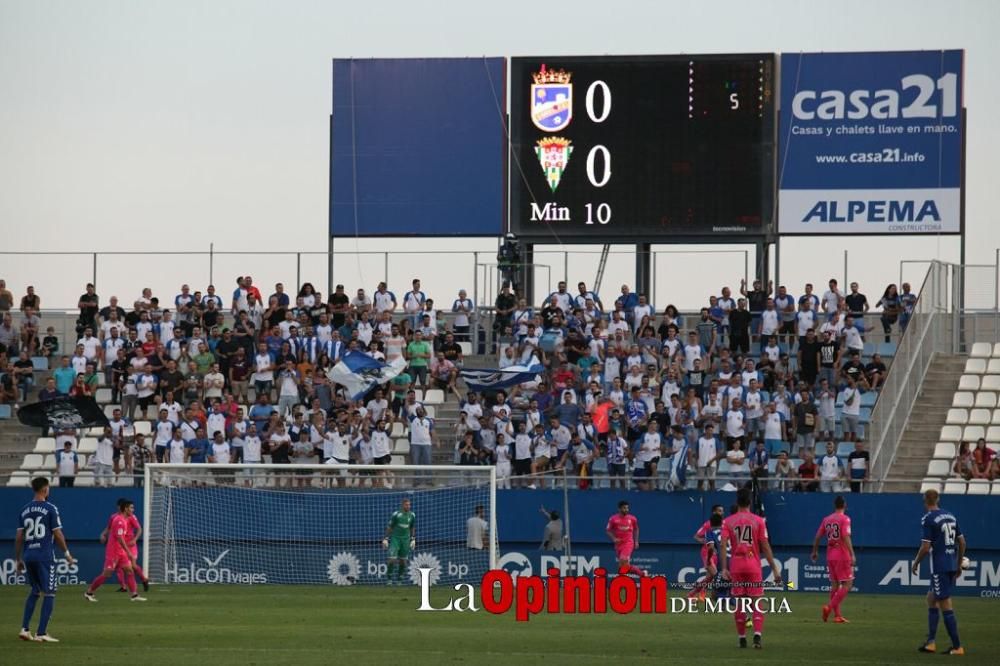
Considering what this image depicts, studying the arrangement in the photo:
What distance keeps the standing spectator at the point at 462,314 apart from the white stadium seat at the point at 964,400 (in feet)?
35.5

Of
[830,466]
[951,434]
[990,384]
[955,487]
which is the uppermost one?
[990,384]

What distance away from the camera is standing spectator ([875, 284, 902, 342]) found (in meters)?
34.6

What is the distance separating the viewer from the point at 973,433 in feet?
104

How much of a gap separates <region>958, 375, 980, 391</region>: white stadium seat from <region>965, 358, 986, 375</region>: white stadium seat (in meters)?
0.21

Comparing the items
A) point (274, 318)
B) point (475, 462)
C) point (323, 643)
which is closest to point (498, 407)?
point (475, 462)

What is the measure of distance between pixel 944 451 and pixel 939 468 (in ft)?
2.09

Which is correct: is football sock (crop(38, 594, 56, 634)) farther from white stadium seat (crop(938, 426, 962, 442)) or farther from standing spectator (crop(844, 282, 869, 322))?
standing spectator (crop(844, 282, 869, 322))

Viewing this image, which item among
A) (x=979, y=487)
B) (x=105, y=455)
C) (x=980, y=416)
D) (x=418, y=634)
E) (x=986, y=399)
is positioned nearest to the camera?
(x=418, y=634)

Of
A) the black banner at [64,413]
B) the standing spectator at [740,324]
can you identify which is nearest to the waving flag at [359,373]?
the black banner at [64,413]

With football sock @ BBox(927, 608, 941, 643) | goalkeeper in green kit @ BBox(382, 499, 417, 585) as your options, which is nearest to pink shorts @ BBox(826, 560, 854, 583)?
football sock @ BBox(927, 608, 941, 643)

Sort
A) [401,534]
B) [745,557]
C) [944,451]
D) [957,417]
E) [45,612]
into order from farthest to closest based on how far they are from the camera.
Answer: [957,417] → [944,451] → [401,534] → [45,612] → [745,557]

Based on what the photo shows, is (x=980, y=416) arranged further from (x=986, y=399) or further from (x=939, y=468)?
(x=939, y=468)

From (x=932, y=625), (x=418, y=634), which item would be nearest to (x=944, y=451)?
(x=932, y=625)

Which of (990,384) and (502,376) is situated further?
(990,384)
